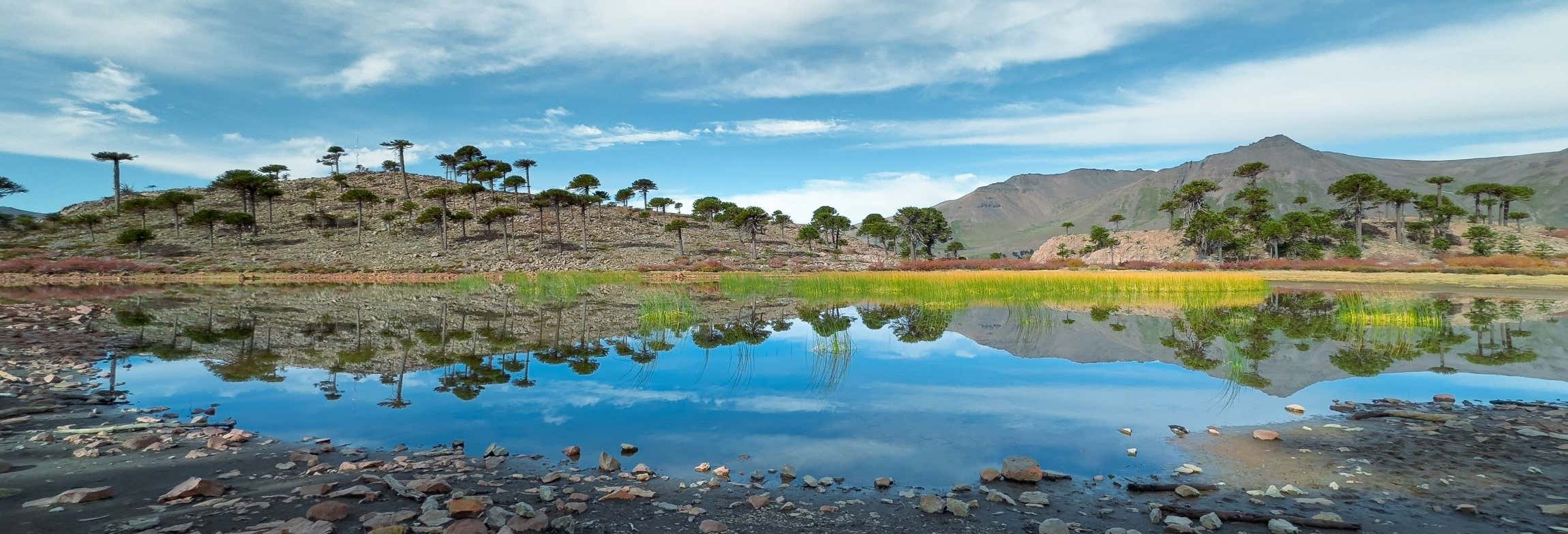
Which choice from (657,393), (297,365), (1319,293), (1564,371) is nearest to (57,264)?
(297,365)

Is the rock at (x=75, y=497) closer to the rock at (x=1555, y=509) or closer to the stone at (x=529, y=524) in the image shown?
the stone at (x=529, y=524)

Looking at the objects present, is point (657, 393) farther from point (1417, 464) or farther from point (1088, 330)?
point (1088, 330)

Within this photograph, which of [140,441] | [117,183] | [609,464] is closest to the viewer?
[609,464]

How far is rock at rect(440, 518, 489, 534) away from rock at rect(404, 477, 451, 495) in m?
0.95

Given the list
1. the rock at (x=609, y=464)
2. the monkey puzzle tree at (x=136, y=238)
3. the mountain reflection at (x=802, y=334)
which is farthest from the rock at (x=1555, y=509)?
the monkey puzzle tree at (x=136, y=238)

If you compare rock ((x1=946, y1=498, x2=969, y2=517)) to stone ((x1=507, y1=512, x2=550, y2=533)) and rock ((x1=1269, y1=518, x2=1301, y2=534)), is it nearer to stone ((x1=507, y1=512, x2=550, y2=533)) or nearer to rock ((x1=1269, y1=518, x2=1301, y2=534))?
rock ((x1=1269, y1=518, x2=1301, y2=534))

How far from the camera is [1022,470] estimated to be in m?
5.73

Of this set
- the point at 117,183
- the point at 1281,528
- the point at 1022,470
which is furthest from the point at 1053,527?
the point at 117,183

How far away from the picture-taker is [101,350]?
13.5m

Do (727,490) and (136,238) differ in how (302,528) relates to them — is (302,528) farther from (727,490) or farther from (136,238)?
(136,238)

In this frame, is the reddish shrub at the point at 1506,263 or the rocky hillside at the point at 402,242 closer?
the reddish shrub at the point at 1506,263

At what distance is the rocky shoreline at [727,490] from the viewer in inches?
181

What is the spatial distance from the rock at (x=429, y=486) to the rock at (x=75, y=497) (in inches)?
86.0

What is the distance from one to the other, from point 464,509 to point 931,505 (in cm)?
351
